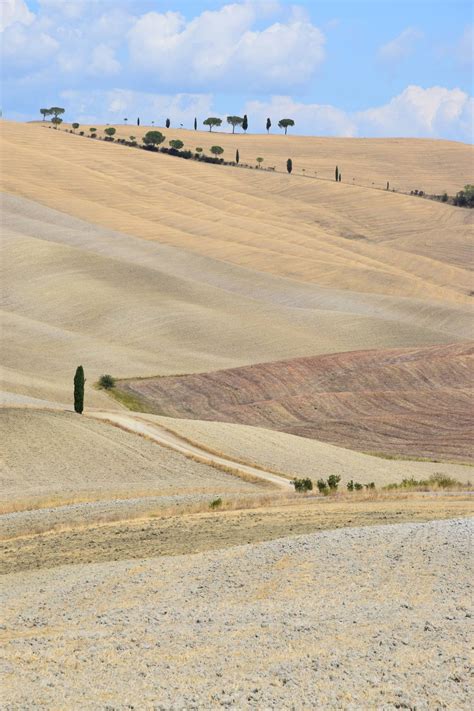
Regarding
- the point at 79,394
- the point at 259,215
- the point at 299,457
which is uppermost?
the point at 259,215

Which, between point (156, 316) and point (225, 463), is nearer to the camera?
point (225, 463)

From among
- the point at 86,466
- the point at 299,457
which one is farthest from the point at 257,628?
the point at 299,457

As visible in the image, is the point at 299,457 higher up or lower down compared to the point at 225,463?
lower down

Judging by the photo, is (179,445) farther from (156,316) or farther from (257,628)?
(156,316)

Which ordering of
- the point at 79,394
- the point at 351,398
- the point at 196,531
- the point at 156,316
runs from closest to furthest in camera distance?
the point at 196,531 < the point at 79,394 < the point at 351,398 < the point at 156,316

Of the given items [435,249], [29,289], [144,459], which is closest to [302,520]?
[144,459]

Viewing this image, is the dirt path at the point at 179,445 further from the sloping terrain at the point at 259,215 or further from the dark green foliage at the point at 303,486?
the sloping terrain at the point at 259,215

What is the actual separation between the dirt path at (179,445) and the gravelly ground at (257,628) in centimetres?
2007

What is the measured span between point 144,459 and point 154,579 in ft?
80.2

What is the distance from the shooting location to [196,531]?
29.4m

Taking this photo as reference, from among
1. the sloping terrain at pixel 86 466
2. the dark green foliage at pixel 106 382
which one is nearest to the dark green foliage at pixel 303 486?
the sloping terrain at pixel 86 466

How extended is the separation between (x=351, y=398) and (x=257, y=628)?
52795mm

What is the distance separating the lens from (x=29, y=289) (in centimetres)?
10300

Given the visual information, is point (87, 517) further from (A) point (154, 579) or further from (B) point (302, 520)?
(A) point (154, 579)
